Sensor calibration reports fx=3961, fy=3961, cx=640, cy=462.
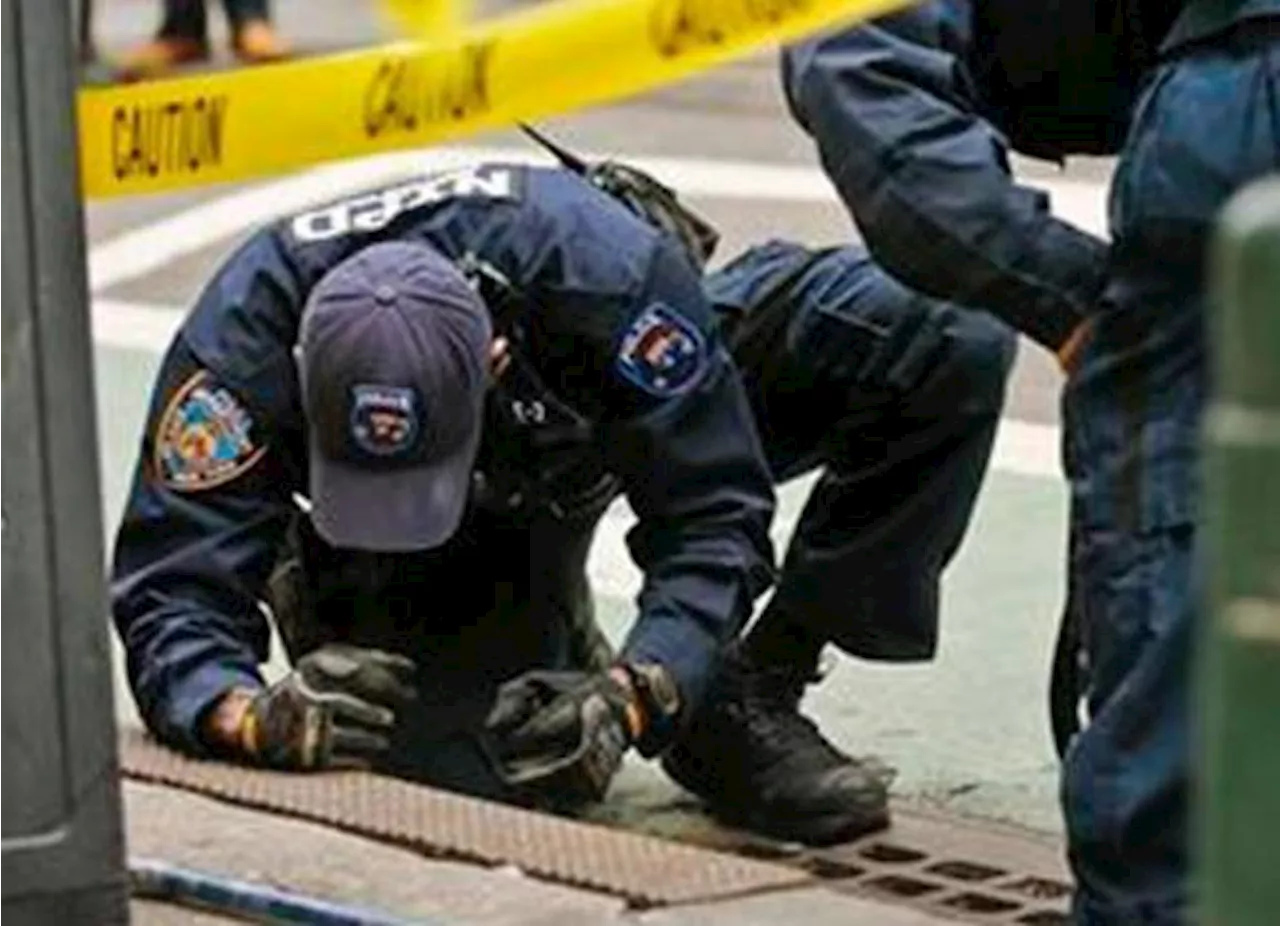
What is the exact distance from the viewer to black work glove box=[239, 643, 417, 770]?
4.62m

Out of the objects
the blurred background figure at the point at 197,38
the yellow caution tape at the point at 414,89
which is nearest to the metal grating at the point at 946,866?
the yellow caution tape at the point at 414,89

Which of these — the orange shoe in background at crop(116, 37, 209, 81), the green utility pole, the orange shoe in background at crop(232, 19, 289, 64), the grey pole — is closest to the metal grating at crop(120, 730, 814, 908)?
the grey pole

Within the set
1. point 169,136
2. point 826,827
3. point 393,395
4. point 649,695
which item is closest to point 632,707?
point 649,695

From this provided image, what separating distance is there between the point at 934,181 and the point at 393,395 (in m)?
0.67

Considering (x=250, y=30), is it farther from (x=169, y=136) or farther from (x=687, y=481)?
(x=169, y=136)

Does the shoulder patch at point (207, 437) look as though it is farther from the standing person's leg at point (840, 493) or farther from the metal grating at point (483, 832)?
the standing person's leg at point (840, 493)

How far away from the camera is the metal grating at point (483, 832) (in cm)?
424

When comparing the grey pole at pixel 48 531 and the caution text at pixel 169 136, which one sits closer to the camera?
the grey pole at pixel 48 531

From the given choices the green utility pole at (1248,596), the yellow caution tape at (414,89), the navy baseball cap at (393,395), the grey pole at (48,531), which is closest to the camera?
the green utility pole at (1248,596)

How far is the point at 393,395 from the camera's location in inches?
181

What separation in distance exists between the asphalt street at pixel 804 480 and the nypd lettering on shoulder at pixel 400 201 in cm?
69

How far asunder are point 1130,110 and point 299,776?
1.32 m

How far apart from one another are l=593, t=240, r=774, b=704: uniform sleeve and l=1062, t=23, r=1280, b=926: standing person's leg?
1.28m

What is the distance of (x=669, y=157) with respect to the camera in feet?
39.4
